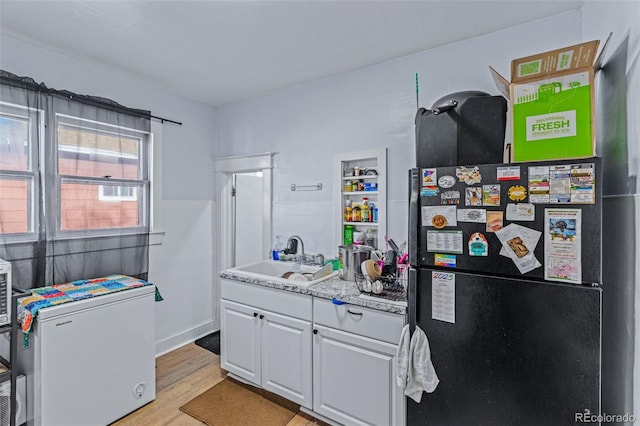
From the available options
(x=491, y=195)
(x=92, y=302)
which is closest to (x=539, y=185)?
(x=491, y=195)

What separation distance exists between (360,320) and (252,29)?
76.6 inches

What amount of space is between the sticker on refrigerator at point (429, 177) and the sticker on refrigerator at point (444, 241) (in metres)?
0.22

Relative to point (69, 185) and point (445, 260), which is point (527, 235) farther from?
point (69, 185)

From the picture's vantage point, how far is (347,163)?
Result: 8.36ft

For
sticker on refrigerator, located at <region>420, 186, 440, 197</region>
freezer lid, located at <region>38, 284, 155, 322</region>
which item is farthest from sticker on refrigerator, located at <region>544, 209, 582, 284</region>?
freezer lid, located at <region>38, 284, 155, 322</region>

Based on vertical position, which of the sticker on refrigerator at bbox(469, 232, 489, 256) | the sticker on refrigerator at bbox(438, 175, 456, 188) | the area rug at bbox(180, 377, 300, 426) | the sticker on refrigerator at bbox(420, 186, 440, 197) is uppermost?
the sticker on refrigerator at bbox(438, 175, 456, 188)

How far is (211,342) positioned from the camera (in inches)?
125

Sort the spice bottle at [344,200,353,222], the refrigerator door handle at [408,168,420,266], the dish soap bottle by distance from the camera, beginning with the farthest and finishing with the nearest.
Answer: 1. the dish soap bottle
2. the spice bottle at [344,200,353,222]
3. the refrigerator door handle at [408,168,420,266]

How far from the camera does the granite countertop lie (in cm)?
172

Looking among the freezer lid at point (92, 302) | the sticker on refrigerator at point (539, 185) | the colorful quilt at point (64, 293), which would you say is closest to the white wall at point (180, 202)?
the colorful quilt at point (64, 293)

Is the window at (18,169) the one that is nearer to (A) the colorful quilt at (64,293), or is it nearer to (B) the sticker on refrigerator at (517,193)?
(A) the colorful quilt at (64,293)

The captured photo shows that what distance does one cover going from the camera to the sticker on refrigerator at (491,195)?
1228 mm

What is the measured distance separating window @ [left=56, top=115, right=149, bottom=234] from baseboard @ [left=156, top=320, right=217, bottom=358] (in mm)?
1174

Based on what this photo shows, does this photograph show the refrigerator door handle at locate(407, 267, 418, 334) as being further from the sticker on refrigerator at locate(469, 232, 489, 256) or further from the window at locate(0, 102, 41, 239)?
the window at locate(0, 102, 41, 239)
